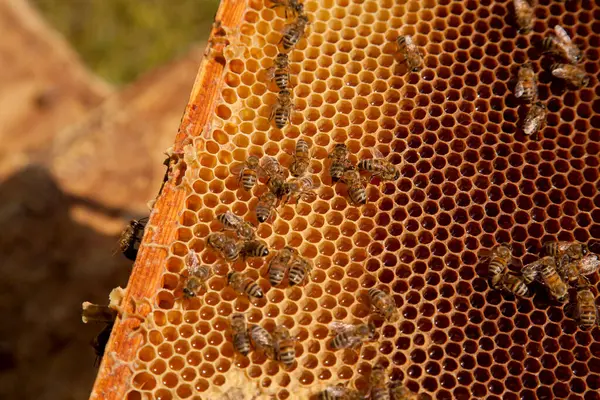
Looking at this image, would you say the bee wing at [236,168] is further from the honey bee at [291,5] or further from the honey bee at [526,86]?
the honey bee at [526,86]

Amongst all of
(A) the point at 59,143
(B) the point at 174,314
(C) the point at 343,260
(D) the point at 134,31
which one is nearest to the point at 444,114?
(C) the point at 343,260

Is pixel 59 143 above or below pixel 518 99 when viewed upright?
below

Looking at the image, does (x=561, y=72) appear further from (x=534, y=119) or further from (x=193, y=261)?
(x=193, y=261)

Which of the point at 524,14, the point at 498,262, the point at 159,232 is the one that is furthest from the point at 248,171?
the point at 524,14

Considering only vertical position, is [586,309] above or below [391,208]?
below

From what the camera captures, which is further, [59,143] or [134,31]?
[134,31]

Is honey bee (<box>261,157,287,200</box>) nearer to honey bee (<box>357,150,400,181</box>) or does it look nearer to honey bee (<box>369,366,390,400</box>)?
honey bee (<box>357,150,400,181</box>)

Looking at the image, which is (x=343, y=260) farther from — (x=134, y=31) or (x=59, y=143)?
(x=134, y=31)
